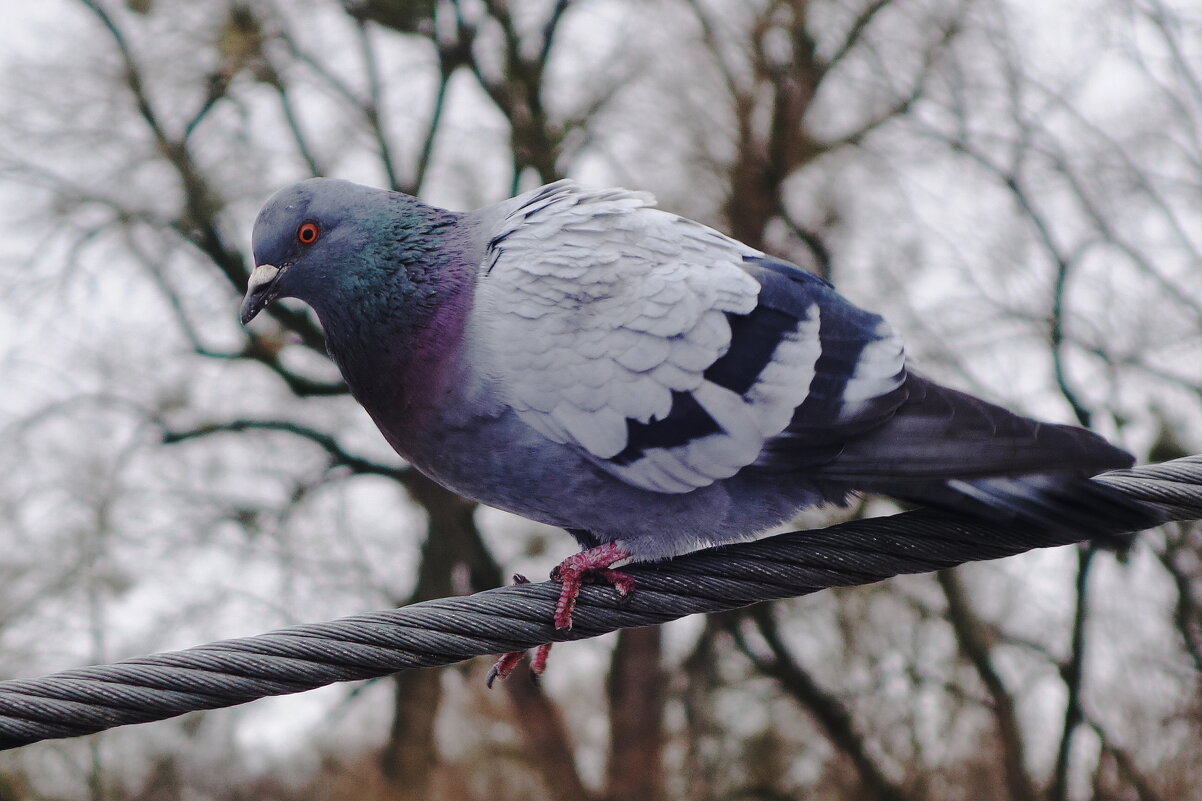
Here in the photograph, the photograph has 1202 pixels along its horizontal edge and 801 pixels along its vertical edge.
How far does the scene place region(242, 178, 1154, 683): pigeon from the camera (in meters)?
2.63

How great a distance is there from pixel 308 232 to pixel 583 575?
1.38 m

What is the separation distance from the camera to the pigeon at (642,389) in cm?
263

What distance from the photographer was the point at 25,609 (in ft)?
38.4

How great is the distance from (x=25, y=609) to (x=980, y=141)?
12327 mm

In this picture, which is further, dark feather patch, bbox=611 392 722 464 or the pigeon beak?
the pigeon beak

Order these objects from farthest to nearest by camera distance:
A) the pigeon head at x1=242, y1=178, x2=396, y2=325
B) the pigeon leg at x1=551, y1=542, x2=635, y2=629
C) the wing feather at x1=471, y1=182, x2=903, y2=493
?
the pigeon head at x1=242, y1=178, x2=396, y2=325 < the wing feather at x1=471, y1=182, x2=903, y2=493 < the pigeon leg at x1=551, y1=542, x2=635, y2=629

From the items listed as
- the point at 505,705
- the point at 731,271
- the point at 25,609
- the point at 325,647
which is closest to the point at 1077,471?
the point at 731,271

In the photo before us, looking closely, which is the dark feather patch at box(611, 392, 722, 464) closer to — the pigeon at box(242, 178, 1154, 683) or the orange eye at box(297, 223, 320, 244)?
the pigeon at box(242, 178, 1154, 683)

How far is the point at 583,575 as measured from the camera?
2801mm

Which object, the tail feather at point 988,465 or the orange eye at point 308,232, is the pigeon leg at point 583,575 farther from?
the orange eye at point 308,232

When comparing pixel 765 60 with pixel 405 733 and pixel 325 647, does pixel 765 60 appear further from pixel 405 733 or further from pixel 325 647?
pixel 325 647

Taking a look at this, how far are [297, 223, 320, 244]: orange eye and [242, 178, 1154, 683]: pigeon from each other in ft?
0.72

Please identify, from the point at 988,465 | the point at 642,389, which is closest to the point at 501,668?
the point at 642,389

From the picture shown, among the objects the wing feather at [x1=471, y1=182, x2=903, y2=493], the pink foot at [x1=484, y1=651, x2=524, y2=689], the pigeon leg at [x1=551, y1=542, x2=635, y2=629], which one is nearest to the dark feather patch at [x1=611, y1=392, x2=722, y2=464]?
the wing feather at [x1=471, y1=182, x2=903, y2=493]
